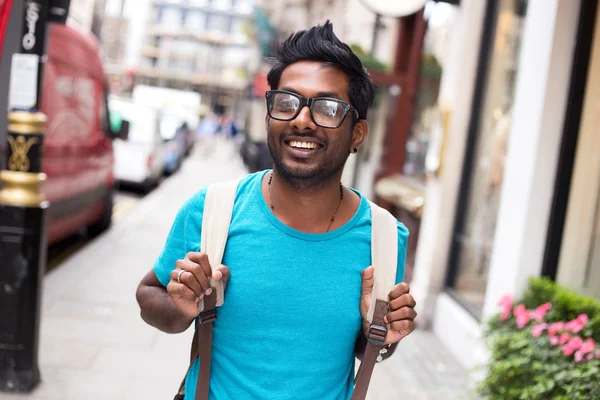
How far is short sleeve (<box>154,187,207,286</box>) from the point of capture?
1.95 meters

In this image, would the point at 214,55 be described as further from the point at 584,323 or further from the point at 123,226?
the point at 584,323

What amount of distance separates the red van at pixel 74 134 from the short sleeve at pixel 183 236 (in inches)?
224

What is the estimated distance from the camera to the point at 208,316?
6.11 feet

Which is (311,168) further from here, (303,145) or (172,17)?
(172,17)

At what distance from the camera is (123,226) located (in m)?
12.1

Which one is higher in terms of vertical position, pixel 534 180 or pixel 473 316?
pixel 534 180

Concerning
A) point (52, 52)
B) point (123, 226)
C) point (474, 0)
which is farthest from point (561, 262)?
point (123, 226)

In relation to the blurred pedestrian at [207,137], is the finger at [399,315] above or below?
above

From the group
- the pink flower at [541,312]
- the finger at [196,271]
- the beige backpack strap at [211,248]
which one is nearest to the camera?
the finger at [196,271]

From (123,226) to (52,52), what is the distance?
470 centimetres

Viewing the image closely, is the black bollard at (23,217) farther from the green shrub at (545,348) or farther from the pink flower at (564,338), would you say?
the pink flower at (564,338)

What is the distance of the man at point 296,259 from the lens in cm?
188

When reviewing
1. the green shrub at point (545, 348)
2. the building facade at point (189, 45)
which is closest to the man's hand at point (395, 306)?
the green shrub at point (545, 348)

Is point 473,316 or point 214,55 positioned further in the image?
point 214,55
